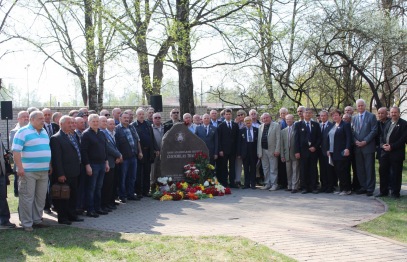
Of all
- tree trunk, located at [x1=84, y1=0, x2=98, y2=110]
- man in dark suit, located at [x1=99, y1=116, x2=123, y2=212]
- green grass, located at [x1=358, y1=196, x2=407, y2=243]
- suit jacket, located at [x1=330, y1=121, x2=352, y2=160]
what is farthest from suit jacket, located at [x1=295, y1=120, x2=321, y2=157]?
tree trunk, located at [x1=84, y1=0, x2=98, y2=110]

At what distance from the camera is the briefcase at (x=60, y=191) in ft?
27.6

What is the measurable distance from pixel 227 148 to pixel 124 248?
6.85 metres

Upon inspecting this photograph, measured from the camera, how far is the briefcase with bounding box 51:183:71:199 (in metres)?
8.42

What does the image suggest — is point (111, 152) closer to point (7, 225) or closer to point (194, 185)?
point (7, 225)

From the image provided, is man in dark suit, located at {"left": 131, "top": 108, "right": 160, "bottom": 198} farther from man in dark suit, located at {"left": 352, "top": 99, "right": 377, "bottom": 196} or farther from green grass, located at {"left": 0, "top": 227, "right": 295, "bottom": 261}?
man in dark suit, located at {"left": 352, "top": 99, "right": 377, "bottom": 196}

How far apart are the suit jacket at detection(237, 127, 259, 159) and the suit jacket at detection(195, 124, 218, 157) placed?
631mm

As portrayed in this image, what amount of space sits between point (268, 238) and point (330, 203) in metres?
3.82

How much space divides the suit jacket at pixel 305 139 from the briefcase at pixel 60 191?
617 centimetres

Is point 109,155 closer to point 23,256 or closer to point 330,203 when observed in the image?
point 23,256

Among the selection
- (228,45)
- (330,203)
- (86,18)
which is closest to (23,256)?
(330,203)

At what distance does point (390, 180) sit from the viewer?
1123 cm

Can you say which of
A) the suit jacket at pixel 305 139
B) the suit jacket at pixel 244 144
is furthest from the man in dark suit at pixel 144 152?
the suit jacket at pixel 305 139

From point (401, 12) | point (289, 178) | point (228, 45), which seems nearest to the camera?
point (289, 178)

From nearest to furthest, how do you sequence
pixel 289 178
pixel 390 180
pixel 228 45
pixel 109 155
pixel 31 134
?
pixel 31 134 < pixel 109 155 < pixel 390 180 < pixel 289 178 < pixel 228 45
